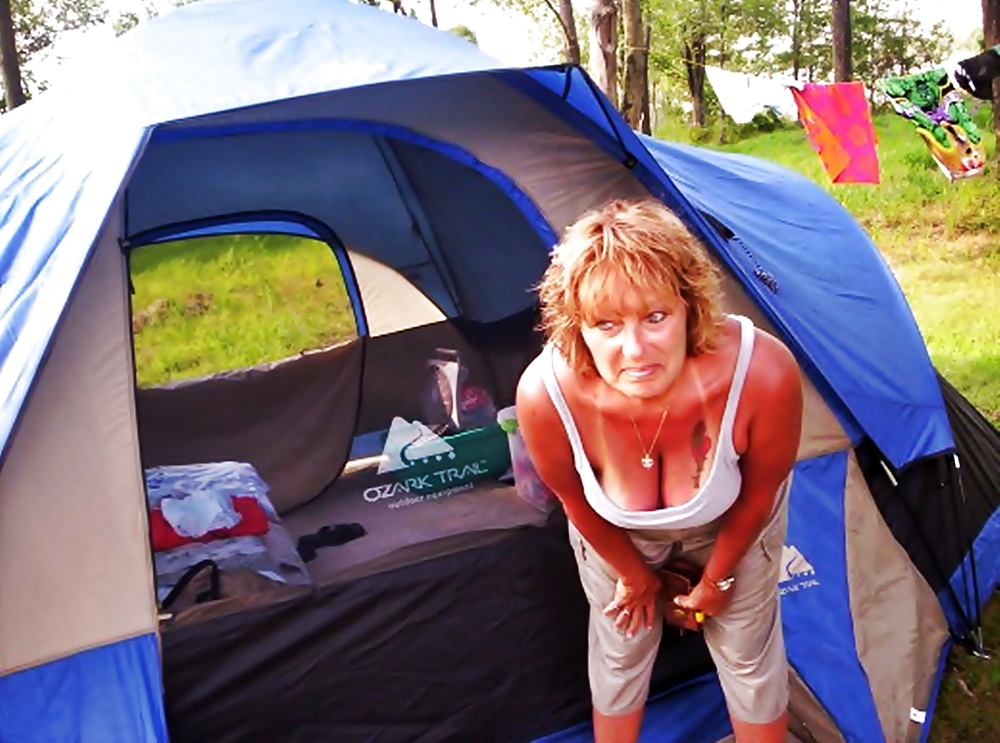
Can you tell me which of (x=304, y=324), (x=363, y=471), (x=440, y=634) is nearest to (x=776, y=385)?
(x=440, y=634)

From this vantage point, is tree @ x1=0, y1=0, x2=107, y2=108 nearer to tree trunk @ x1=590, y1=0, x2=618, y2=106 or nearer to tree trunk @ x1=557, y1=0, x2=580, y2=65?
tree trunk @ x1=557, y1=0, x2=580, y2=65

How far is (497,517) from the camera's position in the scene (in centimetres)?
264

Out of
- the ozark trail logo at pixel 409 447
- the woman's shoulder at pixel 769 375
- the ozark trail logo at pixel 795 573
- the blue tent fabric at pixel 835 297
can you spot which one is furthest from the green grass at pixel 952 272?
the ozark trail logo at pixel 409 447

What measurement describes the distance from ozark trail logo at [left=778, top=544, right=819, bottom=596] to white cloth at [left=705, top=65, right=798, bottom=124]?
3.79 m

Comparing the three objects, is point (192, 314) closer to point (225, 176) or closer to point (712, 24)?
point (225, 176)

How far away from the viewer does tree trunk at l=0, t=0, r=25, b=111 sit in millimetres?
8438

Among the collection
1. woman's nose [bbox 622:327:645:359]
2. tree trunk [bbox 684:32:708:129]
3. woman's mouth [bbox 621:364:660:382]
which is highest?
woman's nose [bbox 622:327:645:359]

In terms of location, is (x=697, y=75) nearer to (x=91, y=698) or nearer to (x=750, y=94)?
(x=750, y=94)

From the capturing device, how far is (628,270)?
1.35m

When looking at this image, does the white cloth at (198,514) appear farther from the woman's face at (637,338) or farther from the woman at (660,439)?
the woman's face at (637,338)

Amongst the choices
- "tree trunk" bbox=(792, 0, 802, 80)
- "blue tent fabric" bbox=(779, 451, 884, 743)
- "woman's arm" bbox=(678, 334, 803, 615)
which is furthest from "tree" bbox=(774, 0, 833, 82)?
"woman's arm" bbox=(678, 334, 803, 615)

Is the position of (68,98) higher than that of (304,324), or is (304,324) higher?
(68,98)

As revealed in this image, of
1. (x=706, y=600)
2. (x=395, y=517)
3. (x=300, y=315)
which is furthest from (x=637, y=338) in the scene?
(x=300, y=315)

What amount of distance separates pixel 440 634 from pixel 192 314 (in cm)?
176
